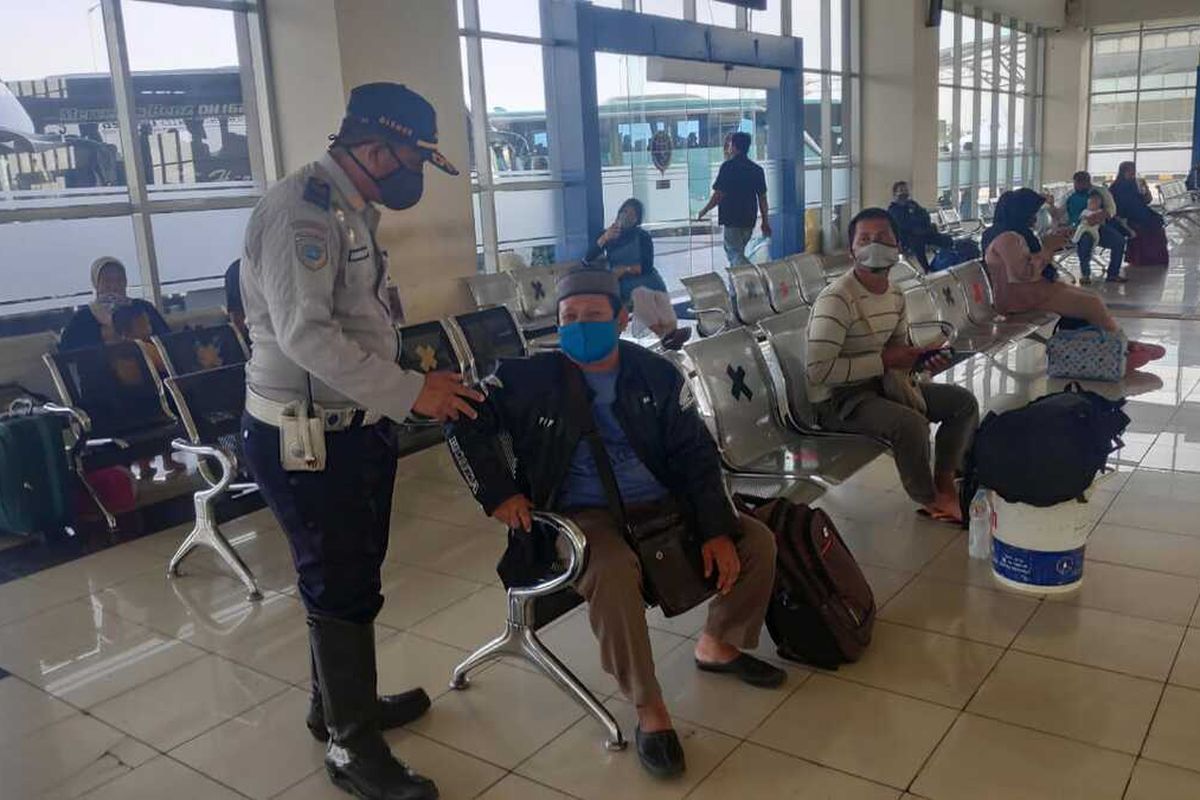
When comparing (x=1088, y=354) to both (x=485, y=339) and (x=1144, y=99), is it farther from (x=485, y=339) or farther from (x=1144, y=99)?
(x=1144, y=99)

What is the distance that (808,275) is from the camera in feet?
24.5

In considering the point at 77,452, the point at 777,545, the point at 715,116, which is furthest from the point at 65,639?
the point at 715,116

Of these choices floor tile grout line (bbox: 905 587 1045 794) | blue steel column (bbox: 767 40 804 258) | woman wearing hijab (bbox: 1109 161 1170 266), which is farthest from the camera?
blue steel column (bbox: 767 40 804 258)

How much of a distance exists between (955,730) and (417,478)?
10.1 ft

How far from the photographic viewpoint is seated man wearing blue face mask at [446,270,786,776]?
2.48 meters

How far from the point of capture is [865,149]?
14352mm

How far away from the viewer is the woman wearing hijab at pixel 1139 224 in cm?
1193

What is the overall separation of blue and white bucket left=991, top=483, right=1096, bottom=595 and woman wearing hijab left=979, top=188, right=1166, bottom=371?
9.94 feet

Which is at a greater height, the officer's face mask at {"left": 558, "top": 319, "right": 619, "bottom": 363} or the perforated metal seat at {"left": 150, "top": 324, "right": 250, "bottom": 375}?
the officer's face mask at {"left": 558, "top": 319, "right": 619, "bottom": 363}

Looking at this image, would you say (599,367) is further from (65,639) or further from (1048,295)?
(1048,295)

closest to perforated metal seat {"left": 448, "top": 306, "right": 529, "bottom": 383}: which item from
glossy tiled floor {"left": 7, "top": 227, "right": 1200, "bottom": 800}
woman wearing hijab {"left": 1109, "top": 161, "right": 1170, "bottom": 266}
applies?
glossy tiled floor {"left": 7, "top": 227, "right": 1200, "bottom": 800}

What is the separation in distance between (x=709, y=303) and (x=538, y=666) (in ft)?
13.3

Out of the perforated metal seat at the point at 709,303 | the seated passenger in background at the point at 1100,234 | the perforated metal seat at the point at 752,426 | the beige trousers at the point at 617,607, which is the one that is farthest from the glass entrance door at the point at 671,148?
the beige trousers at the point at 617,607

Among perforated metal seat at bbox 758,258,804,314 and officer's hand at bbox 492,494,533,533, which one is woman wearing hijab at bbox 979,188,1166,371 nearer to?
perforated metal seat at bbox 758,258,804,314
